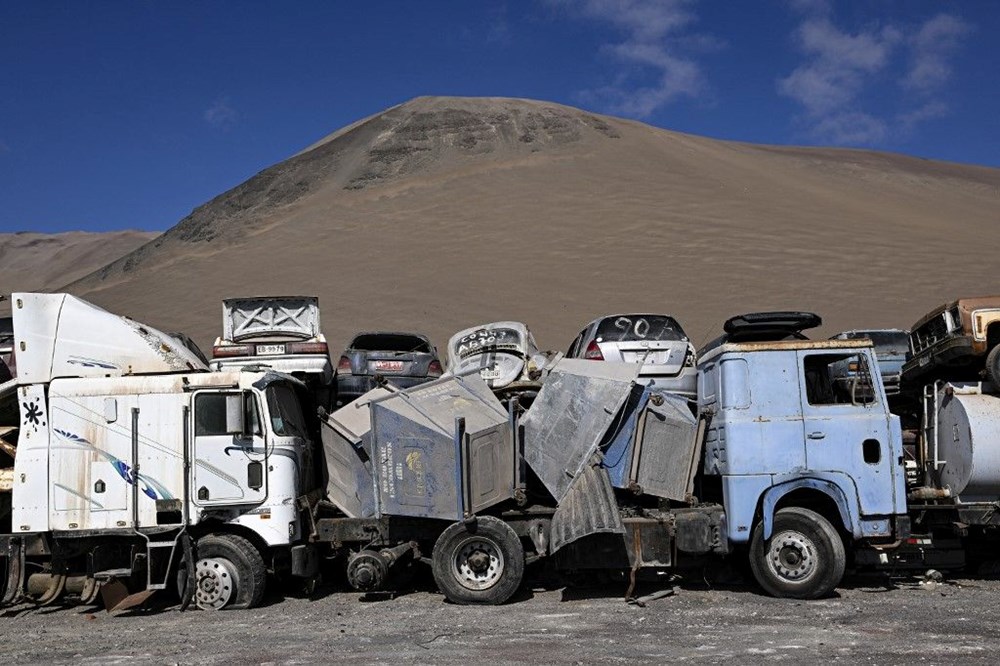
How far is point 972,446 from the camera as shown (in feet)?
30.1

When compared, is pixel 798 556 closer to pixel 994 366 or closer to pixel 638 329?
pixel 994 366

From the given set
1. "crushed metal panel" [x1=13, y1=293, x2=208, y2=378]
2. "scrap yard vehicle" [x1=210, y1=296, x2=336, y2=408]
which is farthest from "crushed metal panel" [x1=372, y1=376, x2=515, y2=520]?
"scrap yard vehicle" [x1=210, y1=296, x2=336, y2=408]

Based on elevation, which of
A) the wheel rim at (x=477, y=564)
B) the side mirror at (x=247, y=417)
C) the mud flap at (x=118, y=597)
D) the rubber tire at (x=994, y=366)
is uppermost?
the rubber tire at (x=994, y=366)

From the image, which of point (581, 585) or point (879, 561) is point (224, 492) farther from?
point (879, 561)

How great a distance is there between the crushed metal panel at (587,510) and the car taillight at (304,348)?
602 centimetres

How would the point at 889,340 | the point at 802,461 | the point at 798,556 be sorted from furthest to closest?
the point at 889,340 → the point at 802,461 → the point at 798,556

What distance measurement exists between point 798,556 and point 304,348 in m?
7.89

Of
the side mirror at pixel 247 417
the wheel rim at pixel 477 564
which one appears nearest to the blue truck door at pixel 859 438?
the wheel rim at pixel 477 564

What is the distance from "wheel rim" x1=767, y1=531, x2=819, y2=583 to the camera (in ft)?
29.0

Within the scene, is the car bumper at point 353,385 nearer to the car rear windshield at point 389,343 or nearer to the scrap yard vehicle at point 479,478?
the car rear windshield at point 389,343

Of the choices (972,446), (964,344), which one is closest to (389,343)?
(964,344)

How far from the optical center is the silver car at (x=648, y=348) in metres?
12.7

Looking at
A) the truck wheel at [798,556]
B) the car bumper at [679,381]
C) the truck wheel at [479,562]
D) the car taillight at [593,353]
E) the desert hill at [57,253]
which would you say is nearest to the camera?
the truck wheel at [798,556]

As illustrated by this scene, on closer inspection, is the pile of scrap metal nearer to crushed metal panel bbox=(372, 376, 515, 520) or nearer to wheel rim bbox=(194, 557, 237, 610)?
crushed metal panel bbox=(372, 376, 515, 520)
